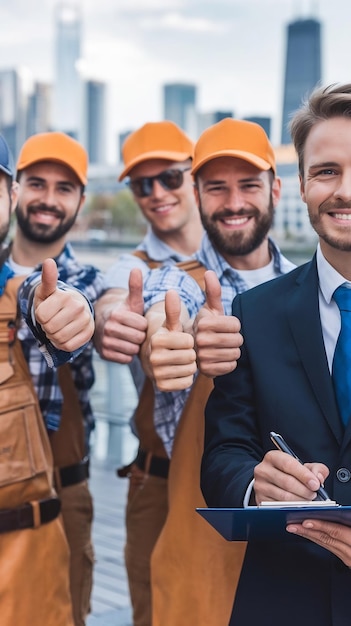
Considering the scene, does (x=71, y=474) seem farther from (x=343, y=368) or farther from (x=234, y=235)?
(x=343, y=368)

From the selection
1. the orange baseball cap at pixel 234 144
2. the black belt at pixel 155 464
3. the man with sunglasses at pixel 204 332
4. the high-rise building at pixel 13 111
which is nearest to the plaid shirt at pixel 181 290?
the man with sunglasses at pixel 204 332

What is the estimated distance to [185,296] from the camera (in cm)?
215

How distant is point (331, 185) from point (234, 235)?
2.40ft

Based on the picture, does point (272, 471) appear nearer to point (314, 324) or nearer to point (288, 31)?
point (314, 324)

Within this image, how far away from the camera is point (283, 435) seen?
1560 millimetres

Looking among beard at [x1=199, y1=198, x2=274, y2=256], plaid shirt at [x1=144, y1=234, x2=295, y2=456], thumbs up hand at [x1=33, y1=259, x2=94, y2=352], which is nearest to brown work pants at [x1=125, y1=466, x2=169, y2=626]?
plaid shirt at [x1=144, y1=234, x2=295, y2=456]

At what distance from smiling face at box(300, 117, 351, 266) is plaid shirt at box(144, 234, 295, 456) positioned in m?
0.56

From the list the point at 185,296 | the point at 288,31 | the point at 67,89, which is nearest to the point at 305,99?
the point at 185,296

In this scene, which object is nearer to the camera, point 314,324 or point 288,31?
point 314,324

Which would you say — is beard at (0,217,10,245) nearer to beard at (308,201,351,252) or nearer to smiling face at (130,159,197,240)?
beard at (308,201,351,252)

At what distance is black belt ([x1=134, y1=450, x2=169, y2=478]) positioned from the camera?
265 centimetres

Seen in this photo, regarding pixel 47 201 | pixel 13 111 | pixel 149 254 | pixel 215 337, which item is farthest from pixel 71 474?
pixel 13 111

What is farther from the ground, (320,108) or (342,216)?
(320,108)

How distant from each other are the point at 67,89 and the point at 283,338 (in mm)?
107113
